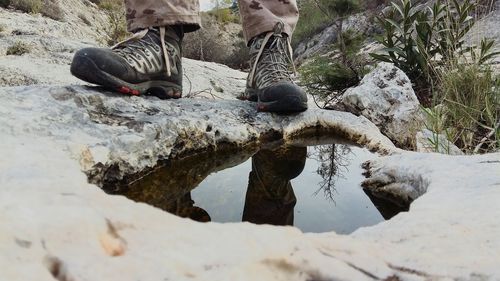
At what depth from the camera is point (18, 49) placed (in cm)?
301

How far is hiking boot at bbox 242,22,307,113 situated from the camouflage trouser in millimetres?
51

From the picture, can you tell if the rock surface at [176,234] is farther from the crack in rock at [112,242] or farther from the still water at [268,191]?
the still water at [268,191]

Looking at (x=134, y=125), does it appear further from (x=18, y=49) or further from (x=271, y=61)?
(x=18, y=49)

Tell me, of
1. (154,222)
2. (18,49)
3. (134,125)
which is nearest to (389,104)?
(134,125)

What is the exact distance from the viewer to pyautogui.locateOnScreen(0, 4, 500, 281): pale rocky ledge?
0.48m

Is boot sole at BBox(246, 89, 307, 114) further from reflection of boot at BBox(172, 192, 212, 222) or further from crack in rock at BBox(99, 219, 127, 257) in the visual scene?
crack in rock at BBox(99, 219, 127, 257)

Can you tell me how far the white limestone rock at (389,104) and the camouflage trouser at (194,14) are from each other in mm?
626

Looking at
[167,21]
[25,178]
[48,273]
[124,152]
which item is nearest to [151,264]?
[48,273]

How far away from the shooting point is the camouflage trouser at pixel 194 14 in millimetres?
1707

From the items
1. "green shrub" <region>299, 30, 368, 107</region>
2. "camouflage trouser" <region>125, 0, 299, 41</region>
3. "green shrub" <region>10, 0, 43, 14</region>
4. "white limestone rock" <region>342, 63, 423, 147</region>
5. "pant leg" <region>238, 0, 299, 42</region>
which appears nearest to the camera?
"camouflage trouser" <region>125, 0, 299, 41</region>

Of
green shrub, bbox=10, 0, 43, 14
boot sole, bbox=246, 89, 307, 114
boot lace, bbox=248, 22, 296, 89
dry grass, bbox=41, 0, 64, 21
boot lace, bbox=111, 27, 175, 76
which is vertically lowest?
boot sole, bbox=246, 89, 307, 114

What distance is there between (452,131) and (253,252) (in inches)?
71.9

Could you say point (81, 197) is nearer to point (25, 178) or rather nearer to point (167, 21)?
point (25, 178)

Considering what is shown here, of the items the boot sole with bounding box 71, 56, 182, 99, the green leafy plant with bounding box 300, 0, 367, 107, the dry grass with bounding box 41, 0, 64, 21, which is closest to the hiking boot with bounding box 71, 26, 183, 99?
the boot sole with bounding box 71, 56, 182, 99
